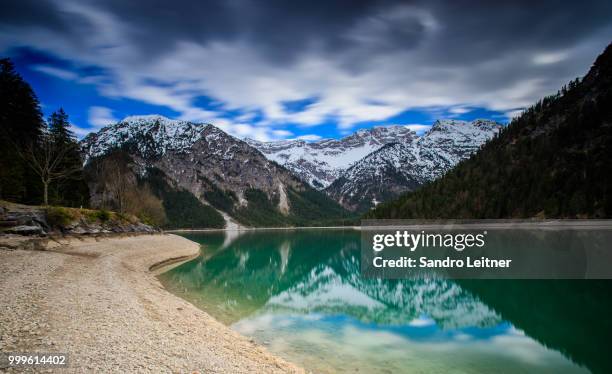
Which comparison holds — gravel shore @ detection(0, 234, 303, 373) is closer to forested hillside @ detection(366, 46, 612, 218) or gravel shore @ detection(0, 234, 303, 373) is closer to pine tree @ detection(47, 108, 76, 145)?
pine tree @ detection(47, 108, 76, 145)

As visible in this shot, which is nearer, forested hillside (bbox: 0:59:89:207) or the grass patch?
the grass patch

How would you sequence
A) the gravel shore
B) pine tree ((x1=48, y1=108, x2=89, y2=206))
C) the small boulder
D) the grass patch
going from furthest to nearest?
pine tree ((x1=48, y1=108, x2=89, y2=206))
the grass patch
the small boulder
the gravel shore

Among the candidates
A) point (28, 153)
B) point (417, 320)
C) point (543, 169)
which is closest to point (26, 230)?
point (28, 153)

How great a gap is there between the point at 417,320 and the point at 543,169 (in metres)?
106

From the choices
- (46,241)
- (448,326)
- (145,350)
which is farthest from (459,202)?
(145,350)

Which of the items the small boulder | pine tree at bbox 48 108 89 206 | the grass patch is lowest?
the small boulder

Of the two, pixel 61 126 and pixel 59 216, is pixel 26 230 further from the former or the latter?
pixel 61 126

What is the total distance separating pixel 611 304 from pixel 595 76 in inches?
5244

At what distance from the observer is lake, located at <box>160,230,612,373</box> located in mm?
15297

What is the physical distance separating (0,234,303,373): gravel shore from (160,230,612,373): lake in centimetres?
294

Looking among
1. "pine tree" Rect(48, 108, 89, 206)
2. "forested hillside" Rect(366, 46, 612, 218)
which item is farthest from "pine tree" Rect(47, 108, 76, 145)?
"forested hillside" Rect(366, 46, 612, 218)

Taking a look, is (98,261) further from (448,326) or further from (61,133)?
(61,133)

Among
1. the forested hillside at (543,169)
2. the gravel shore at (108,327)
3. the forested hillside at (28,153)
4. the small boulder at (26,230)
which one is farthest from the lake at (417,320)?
the forested hillside at (543,169)

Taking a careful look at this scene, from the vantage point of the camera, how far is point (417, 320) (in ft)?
75.3
